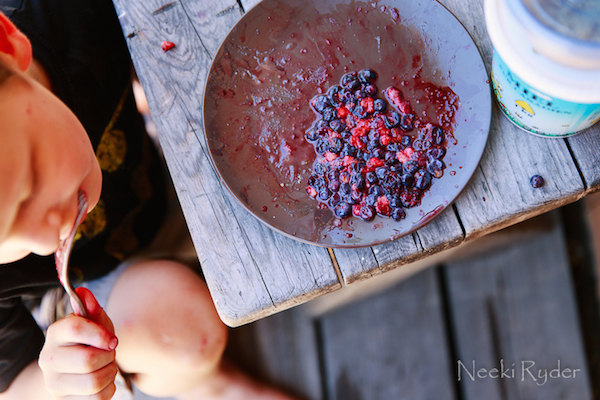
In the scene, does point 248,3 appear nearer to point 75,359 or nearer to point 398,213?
point 398,213

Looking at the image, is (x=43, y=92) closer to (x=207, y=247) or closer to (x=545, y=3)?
(x=207, y=247)

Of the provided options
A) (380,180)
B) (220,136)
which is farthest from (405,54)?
(220,136)

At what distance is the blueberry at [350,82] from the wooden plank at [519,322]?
33.6 inches

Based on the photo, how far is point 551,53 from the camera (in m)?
0.54

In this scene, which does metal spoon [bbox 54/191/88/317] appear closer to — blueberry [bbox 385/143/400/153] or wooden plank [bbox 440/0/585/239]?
blueberry [bbox 385/143/400/153]

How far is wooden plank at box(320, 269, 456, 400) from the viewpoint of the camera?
133cm

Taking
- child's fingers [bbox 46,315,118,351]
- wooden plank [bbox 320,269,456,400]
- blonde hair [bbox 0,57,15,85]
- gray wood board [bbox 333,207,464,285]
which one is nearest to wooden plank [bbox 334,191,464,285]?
gray wood board [bbox 333,207,464,285]

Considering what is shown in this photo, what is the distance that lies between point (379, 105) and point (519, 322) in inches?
38.4

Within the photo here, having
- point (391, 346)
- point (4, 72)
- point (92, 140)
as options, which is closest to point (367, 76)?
point (4, 72)

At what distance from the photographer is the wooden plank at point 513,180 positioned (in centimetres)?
73

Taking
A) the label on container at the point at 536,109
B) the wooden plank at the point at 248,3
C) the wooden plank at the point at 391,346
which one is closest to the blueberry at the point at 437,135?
the label on container at the point at 536,109

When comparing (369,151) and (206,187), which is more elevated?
(369,151)

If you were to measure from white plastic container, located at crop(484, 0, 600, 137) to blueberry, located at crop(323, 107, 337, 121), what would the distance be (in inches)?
10.8

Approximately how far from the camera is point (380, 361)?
1.36 metres
